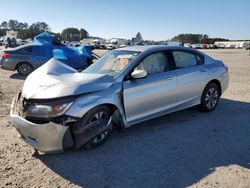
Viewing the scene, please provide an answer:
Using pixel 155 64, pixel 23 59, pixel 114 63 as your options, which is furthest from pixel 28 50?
pixel 155 64

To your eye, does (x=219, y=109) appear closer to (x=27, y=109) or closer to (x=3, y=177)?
(x=27, y=109)

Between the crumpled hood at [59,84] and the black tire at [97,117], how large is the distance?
33 cm

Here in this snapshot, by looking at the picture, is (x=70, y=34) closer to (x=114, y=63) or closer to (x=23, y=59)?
(x=23, y=59)

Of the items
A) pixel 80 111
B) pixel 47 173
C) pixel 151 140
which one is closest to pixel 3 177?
pixel 47 173

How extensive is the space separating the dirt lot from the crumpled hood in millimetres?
1000

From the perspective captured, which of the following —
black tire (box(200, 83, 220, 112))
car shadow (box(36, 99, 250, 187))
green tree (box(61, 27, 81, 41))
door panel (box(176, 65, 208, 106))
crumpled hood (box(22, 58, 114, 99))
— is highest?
green tree (box(61, 27, 81, 41))

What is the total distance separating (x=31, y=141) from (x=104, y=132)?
1.16 meters

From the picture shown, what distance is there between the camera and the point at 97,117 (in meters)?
5.04

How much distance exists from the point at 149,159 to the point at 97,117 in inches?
42.2

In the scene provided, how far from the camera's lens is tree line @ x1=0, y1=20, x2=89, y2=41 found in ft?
384

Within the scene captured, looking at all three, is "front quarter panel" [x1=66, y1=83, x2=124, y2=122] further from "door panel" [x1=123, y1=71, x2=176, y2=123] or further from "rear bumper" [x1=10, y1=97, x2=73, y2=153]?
"rear bumper" [x1=10, y1=97, x2=73, y2=153]

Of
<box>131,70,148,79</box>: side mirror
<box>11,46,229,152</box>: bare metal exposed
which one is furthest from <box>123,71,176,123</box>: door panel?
<box>131,70,148,79</box>: side mirror

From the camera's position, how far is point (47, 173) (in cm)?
436

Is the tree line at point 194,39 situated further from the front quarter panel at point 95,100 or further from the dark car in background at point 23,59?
the front quarter panel at point 95,100
